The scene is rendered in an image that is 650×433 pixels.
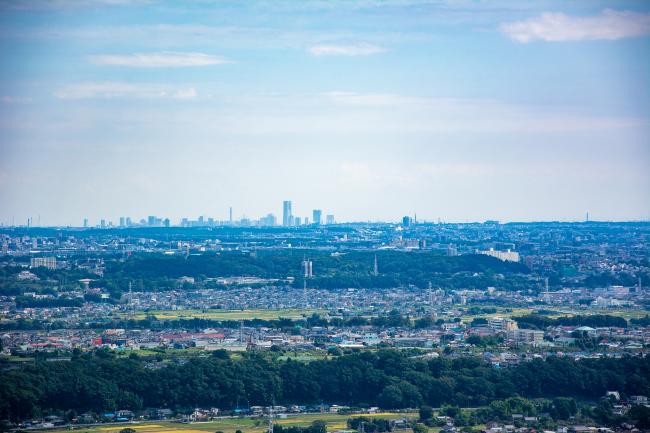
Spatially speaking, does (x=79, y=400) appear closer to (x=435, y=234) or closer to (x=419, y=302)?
(x=419, y=302)

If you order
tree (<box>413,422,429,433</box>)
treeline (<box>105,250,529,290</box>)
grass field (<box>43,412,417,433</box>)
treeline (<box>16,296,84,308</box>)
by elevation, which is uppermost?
treeline (<box>105,250,529,290</box>)

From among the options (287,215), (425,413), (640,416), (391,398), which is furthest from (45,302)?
(287,215)

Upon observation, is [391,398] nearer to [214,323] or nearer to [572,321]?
[572,321]

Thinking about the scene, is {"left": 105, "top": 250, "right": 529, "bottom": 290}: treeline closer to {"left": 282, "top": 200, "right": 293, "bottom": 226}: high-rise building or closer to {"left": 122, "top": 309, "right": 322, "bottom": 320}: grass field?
{"left": 122, "top": 309, "right": 322, "bottom": 320}: grass field

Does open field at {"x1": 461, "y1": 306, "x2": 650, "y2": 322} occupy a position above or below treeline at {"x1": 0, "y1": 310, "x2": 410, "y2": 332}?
above

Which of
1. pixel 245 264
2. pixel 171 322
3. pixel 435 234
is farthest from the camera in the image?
pixel 435 234

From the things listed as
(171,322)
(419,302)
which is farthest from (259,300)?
(171,322)

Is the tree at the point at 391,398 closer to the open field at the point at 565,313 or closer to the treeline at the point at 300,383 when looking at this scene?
the treeline at the point at 300,383

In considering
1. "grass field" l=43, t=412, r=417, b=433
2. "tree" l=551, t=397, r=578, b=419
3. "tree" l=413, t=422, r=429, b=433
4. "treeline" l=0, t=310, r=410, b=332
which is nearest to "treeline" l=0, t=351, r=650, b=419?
"grass field" l=43, t=412, r=417, b=433
